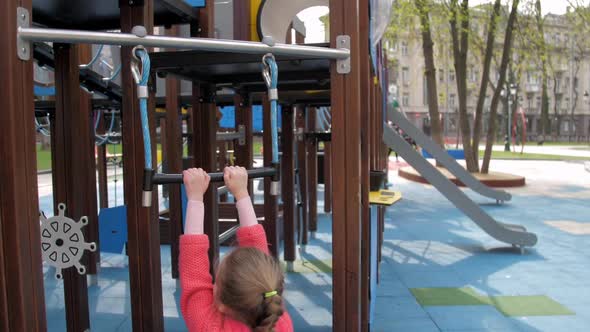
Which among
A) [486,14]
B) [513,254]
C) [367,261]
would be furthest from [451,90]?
[367,261]

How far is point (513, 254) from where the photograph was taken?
568 cm

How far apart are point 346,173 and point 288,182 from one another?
298 cm

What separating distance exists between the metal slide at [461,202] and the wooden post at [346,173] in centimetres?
401

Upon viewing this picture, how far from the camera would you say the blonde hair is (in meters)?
1.57

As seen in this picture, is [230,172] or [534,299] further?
[534,299]

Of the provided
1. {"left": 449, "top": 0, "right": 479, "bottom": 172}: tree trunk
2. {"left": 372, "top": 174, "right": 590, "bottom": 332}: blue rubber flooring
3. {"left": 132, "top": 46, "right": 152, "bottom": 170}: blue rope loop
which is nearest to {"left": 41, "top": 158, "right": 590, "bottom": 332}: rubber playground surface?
{"left": 372, "top": 174, "right": 590, "bottom": 332}: blue rubber flooring

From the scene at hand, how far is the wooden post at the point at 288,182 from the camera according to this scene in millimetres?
→ 4824

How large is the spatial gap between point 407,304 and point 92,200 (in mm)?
2566

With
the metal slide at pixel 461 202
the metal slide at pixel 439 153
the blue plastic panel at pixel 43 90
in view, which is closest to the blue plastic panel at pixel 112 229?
the blue plastic panel at pixel 43 90

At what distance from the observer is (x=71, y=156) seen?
9.21 feet

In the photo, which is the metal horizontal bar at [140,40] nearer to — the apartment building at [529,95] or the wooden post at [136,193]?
→ the wooden post at [136,193]

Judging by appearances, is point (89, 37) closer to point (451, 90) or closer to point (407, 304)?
point (407, 304)

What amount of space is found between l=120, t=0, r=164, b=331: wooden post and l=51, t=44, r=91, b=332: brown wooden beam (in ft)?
2.09

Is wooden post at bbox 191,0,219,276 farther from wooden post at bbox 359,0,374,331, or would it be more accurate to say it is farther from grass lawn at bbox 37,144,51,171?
grass lawn at bbox 37,144,51,171
